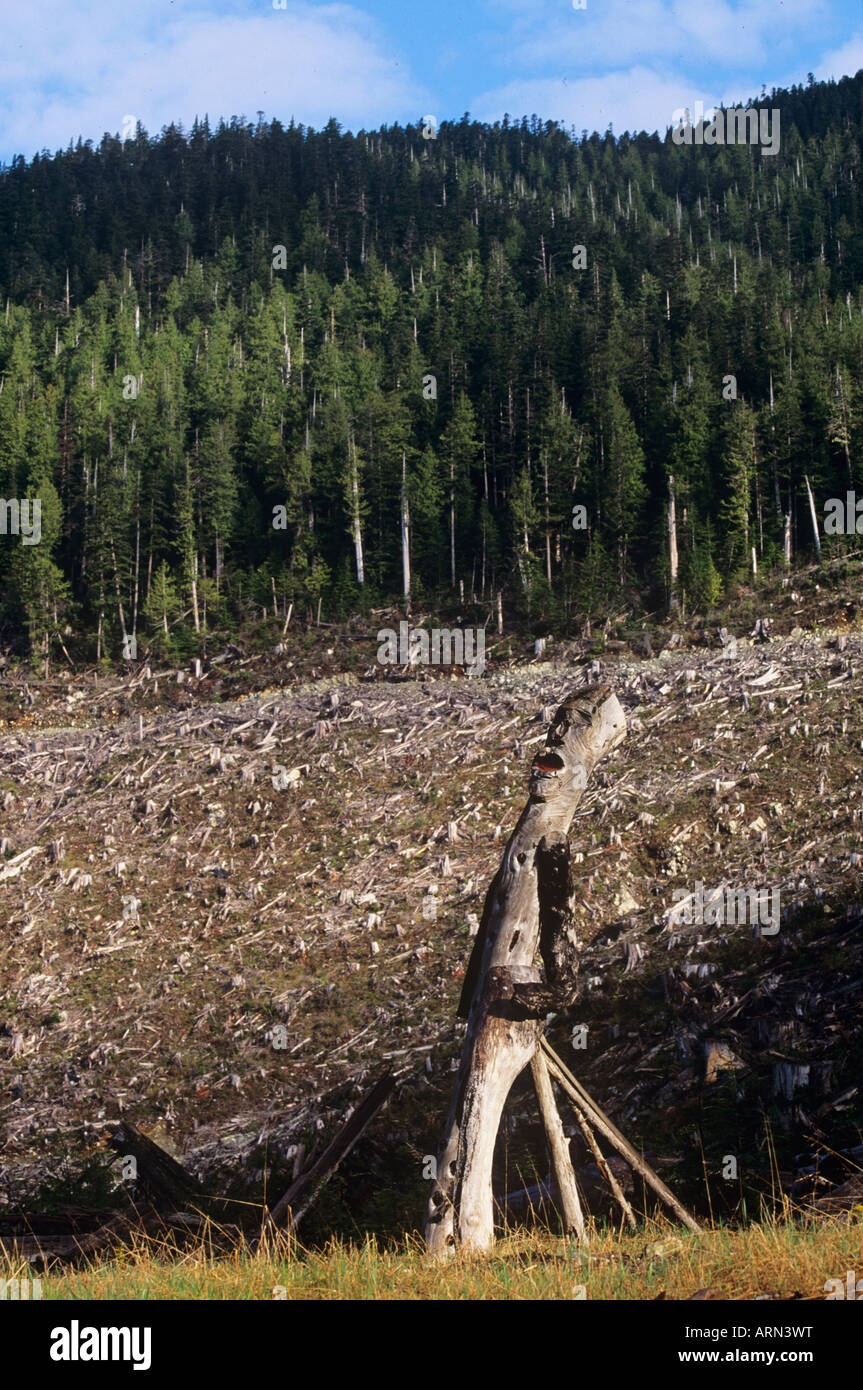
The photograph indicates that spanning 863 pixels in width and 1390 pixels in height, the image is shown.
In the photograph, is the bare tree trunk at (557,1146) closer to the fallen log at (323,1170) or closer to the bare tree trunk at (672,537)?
the fallen log at (323,1170)

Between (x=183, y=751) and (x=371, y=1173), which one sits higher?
(x=183, y=751)

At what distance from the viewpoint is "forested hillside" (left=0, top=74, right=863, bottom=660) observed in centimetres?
5100

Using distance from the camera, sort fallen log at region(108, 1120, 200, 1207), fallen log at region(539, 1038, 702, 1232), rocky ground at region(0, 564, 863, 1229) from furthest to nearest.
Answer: rocky ground at region(0, 564, 863, 1229), fallen log at region(108, 1120, 200, 1207), fallen log at region(539, 1038, 702, 1232)

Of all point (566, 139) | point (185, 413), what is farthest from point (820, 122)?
point (185, 413)

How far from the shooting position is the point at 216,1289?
5.35 metres

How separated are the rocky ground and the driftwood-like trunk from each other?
87.9 inches

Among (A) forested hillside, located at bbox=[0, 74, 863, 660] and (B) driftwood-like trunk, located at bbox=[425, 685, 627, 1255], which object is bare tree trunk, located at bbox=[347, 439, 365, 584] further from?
(B) driftwood-like trunk, located at bbox=[425, 685, 627, 1255]

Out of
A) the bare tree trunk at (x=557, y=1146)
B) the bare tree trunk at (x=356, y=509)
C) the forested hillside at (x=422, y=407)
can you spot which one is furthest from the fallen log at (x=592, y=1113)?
the bare tree trunk at (x=356, y=509)

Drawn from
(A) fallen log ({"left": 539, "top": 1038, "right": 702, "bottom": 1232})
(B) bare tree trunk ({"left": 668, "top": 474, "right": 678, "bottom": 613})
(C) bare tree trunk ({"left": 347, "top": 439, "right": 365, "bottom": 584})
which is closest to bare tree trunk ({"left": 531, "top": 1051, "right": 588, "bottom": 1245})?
(A) fallen log ({"left": 539, "top": 1038, "right": 702, "bottom": 1232})

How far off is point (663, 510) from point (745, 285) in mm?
40371

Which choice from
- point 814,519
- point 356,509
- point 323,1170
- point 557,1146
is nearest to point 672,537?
point 814,519

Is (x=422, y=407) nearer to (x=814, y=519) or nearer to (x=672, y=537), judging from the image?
(x=672, y=537)

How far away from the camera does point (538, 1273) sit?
5.46 meters

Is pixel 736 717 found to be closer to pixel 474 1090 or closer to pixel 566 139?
pixel 474 1090
